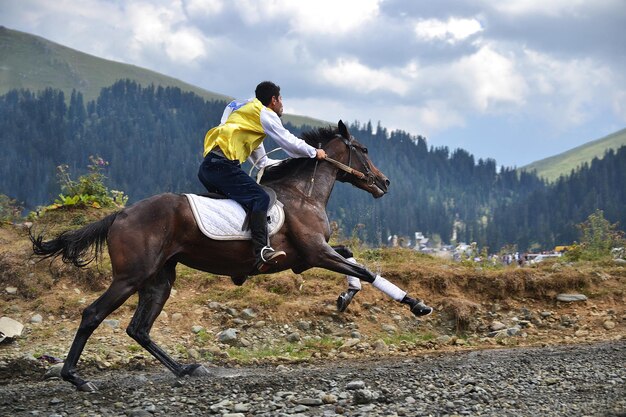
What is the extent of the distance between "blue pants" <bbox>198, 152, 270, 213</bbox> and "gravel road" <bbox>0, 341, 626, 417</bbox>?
2132mm

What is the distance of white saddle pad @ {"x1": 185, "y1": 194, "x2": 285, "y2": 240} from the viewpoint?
8953mm

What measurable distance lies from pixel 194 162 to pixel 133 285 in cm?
14814

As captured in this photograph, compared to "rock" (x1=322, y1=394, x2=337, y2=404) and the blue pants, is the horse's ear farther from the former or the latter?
"rock" (x1=322, y1=394, x2=337, y2=404)

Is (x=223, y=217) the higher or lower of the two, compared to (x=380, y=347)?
higher

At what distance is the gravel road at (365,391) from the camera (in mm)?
6992

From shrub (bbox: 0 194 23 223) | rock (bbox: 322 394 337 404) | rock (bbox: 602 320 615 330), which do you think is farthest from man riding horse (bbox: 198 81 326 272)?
shrub (bbox: 0 194 23 223)

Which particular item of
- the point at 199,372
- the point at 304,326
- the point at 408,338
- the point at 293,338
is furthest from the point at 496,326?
the point at 199,372

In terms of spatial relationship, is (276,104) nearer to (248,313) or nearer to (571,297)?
(248,313)

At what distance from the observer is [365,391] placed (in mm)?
7383

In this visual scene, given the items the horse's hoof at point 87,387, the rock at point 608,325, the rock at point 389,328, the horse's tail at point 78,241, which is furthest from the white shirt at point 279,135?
the rock at point 608,325

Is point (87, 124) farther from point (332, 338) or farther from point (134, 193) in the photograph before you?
point (332, 338)

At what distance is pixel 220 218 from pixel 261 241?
572 millimetres

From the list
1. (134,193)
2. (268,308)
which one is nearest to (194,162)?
(134,193)

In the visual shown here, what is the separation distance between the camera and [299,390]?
798cm
